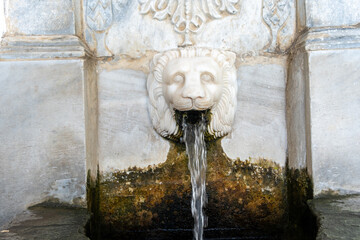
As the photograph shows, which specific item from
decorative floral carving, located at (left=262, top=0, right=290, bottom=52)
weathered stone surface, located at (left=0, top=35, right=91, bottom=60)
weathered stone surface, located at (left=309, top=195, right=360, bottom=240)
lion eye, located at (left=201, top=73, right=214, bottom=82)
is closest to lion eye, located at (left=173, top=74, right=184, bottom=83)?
lion eye, located at (left=201, top=73, right=214, bottom=82)

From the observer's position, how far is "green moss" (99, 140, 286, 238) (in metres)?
2.38

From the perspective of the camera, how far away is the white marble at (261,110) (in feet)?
7.86

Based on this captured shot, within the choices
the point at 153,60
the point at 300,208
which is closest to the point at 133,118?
the point at 153,60

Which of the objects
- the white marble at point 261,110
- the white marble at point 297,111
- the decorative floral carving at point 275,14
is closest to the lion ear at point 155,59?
the white marble at point 261,110

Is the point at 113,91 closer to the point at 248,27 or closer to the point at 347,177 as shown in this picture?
the point at 248,27

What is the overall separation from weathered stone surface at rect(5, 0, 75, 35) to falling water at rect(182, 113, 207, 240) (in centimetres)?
91

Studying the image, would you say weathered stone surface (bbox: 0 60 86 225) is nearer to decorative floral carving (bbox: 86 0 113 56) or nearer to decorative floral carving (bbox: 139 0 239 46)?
decorative floral carving (bbox: 86 0 113 56)

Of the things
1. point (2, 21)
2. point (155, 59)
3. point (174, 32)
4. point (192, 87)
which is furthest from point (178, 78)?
point (2, 21)

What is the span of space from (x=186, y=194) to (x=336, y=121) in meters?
0.97

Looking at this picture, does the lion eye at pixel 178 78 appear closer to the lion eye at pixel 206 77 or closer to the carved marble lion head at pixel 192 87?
the carved marble lion head at pixel 192 87

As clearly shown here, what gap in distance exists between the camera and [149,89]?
93.3 inches

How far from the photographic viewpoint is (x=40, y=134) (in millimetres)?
2133

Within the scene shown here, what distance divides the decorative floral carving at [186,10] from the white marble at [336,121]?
0.60m

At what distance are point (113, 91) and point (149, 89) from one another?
227 millimetres
